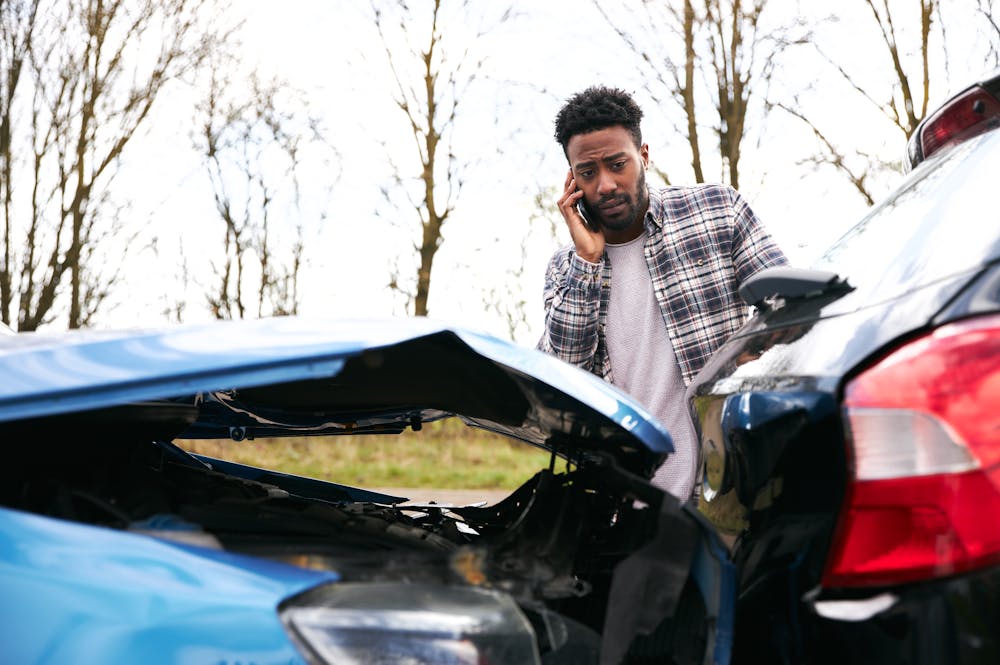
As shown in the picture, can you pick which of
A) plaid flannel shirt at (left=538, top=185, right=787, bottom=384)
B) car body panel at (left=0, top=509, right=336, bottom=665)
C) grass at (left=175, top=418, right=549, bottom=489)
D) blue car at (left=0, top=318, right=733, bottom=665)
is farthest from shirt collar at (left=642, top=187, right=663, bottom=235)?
grass at (left=175, top=418, right=549, bottom=489)

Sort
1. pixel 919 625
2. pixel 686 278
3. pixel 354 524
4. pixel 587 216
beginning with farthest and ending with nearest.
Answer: pixel 587 216, pixel 686 278, pixel 354 524, pixel 919 625

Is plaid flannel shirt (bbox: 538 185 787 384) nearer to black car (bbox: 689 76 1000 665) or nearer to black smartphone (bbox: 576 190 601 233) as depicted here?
black smartphone (bbox: 576 190 601 233)

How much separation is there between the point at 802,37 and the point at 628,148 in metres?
6.07

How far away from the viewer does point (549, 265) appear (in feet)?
10.00

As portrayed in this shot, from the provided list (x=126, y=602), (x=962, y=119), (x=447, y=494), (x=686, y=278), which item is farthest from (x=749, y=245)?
(x=447, y=494)

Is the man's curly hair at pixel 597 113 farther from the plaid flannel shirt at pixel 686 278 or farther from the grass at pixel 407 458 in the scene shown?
the grass at pixel 407 458

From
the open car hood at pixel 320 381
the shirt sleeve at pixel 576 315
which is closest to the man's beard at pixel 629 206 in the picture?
the shirt sleeve at pixel 576 315

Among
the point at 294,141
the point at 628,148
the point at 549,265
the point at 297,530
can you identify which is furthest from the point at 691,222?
the point at 294,141

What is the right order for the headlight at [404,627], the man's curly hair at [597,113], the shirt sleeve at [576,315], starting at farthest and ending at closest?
the man's curly hair at [597,113], the shirt sleeve at [576,315], the headlight at [404,627]

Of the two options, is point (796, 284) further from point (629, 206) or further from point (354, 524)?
point (629, 206)

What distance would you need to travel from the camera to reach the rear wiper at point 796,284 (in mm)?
1450

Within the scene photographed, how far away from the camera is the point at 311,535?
4.64ft

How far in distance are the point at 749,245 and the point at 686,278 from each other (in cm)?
22

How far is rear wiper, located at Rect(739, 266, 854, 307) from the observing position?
145 centimetres
